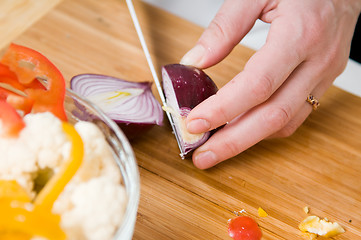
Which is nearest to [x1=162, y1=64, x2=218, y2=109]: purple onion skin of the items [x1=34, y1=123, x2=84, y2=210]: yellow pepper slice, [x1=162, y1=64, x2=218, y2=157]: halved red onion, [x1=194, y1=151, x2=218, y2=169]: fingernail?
[x1=162, y1=64, x2=218, y2=157]: halved red onion

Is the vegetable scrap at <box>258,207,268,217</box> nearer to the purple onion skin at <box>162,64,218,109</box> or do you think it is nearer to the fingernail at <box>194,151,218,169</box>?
the fingernail at <box>194,151,218,169</box>

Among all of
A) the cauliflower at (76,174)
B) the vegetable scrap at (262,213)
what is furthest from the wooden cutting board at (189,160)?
the cauliflower at (76,174)

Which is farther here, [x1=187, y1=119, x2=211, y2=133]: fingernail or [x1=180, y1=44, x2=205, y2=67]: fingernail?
[x1=180, y1=44, x2=205, y2=67]: fingernail

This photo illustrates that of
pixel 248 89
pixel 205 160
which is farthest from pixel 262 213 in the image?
pixel 248 89

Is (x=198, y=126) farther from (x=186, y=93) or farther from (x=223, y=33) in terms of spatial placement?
Answer: (x=223, y=33)

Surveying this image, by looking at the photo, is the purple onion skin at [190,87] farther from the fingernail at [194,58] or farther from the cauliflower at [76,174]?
the cauliflower at [76,174]

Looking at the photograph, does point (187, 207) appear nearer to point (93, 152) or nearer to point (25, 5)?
point (93, 152)
